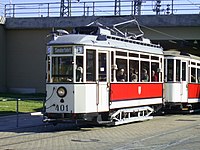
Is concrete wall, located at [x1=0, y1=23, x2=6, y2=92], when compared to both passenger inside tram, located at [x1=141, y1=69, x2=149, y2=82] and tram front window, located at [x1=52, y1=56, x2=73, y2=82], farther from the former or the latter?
tram front window, located at [x1=52, y1=56, x2=73, y2=82]

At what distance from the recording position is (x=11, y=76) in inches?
1571

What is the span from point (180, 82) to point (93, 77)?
30.4ft

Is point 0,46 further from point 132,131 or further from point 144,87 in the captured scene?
point 132,131

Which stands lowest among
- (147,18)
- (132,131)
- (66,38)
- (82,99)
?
(132,131)

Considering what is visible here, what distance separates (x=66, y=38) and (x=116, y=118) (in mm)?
3821

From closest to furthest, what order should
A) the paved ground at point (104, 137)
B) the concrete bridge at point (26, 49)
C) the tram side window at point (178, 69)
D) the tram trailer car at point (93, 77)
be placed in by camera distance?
the paved ground at point (104, 137)
the tram trailer car at point (93, 77)
the tram side window at point (178, 69)
the concrete bridge at point (26, 49)

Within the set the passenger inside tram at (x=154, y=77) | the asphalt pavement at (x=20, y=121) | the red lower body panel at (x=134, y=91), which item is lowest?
the asphalt pavement at (x=20, y=121)

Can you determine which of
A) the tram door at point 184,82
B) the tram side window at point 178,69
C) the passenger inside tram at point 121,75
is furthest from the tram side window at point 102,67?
the tram door at point 184,82

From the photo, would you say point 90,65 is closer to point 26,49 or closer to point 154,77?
point 154,77

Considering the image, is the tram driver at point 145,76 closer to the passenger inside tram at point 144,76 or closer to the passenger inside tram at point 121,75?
the passenger inside tram at point 144,76

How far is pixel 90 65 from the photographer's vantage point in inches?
679

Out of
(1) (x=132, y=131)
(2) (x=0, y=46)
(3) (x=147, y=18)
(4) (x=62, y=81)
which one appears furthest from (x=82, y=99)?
(2) (x=0, y=46)

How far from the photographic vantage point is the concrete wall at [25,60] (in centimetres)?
3931

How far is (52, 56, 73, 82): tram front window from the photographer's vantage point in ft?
55.6
